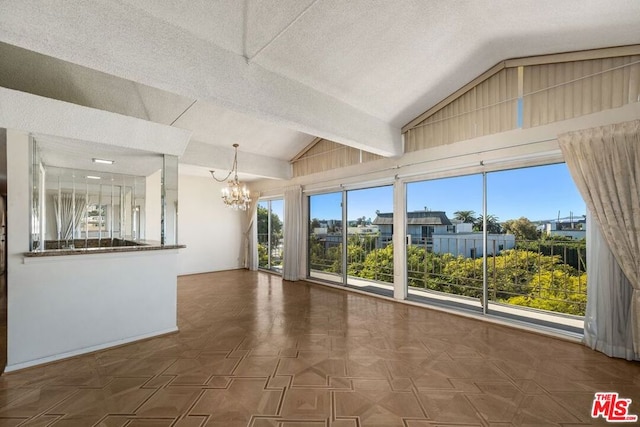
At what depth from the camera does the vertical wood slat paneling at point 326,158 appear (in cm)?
515

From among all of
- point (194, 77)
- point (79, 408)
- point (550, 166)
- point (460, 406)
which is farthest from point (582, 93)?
A: point (79, 408)

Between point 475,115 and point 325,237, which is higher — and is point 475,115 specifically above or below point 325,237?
above

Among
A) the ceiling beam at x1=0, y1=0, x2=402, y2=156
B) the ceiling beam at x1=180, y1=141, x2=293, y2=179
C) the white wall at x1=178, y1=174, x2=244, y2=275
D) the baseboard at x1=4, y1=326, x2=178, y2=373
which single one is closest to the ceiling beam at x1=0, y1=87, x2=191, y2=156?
the ceiling beam at x1=0, y1=0, x2=402, y2=156

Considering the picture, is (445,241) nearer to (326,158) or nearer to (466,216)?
(466,216)

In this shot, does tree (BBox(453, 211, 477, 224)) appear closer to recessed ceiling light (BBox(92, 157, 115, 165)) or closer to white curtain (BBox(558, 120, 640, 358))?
white curtain (BBox(558, 120, 640, 358))

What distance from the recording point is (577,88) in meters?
2.93

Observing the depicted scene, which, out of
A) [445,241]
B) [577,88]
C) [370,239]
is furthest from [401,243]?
[577,88]

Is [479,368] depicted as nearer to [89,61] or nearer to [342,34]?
[342,34]

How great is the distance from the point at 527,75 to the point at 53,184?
18.6 feet

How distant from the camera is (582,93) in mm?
2902

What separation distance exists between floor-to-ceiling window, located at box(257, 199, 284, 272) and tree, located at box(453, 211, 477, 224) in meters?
4.24

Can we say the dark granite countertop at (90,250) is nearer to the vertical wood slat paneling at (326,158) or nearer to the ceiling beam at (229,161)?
the ceiling beam at (229,161)

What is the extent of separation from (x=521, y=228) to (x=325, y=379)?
3.28m

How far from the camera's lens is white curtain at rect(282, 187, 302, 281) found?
20.3 feet
